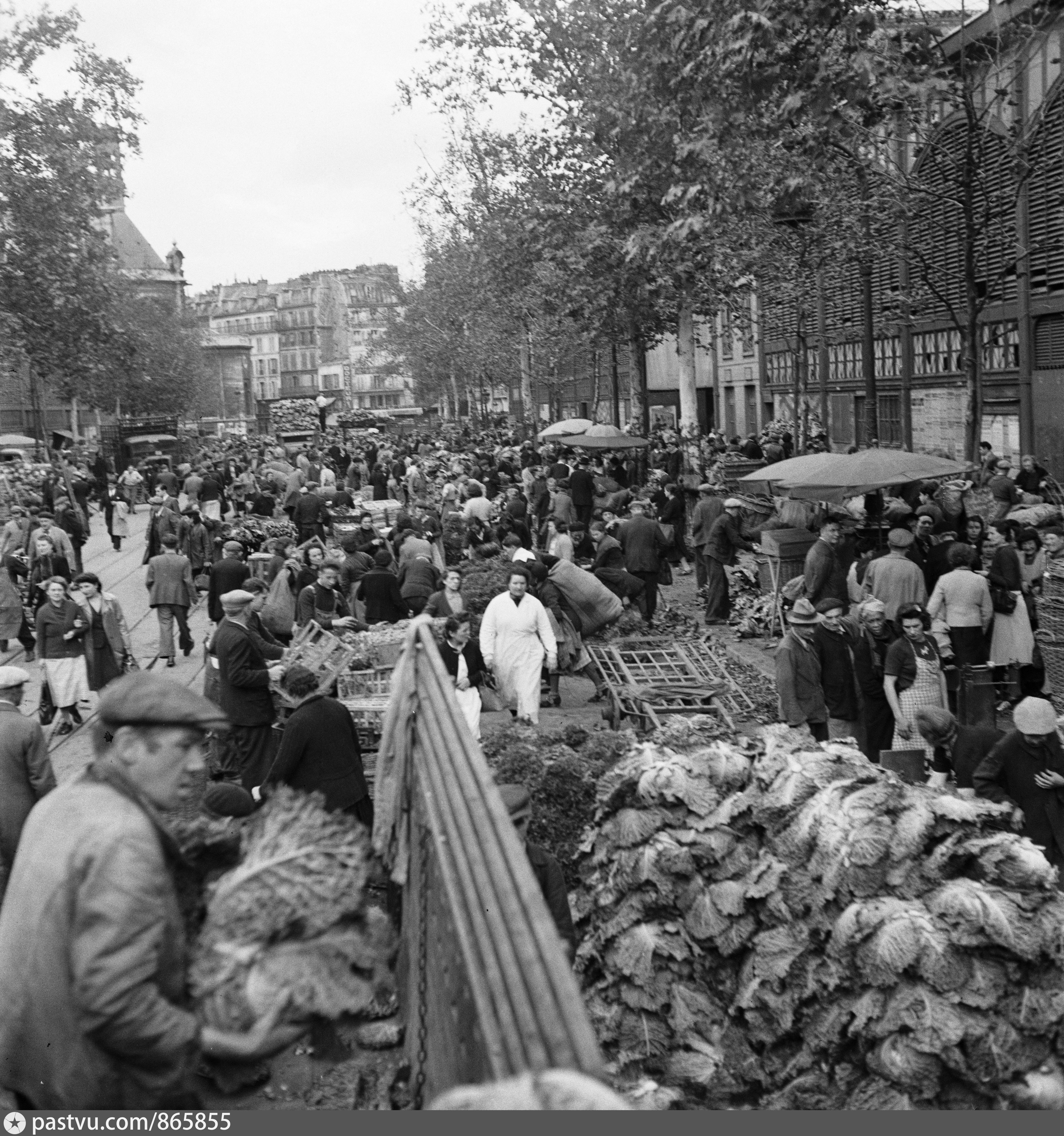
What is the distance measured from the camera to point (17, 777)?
690cm

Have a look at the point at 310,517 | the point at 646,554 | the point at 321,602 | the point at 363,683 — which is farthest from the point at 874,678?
the point at 310,517

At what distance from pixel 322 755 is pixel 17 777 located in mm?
1576

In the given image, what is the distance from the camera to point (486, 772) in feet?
9.30

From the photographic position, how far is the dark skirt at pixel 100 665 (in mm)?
12609

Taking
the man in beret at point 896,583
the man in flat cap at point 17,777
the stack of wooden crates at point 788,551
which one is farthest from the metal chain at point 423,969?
the stack of wooden crates at point 788,551

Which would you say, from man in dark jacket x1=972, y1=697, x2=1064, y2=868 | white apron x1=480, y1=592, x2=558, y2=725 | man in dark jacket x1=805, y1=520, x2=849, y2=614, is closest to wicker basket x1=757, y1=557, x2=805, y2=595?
man in dark jacket x1=805, y1=520, x2=849, y2=614

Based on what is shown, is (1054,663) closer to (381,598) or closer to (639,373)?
(381,598)

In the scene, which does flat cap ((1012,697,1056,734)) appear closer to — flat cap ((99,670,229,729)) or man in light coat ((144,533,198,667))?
flat cap ((99,670,229,729))

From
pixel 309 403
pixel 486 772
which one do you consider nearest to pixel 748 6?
pixel 486 772

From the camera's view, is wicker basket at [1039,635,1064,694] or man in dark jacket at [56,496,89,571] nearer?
wicker basket at [1039,635,1064,694]

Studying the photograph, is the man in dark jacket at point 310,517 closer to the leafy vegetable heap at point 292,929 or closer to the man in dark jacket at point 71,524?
the man in dark jacket at point 71,524

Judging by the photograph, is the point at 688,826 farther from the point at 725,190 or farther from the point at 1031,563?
the point at 725,190

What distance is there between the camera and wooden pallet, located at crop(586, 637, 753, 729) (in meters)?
10.4

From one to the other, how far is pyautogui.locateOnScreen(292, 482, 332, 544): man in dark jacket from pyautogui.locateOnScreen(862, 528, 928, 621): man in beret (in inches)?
441
